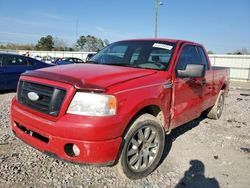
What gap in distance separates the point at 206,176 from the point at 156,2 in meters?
23.5

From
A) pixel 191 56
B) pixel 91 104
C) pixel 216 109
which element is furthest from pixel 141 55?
pixel 216 109

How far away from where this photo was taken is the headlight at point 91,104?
2.51 meters

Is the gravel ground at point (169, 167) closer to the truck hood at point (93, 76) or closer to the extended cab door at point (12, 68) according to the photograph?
the truck hood at point (93, 76)

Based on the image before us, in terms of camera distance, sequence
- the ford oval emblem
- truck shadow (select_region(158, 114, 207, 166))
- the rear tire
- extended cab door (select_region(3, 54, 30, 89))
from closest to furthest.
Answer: the ford oval emblem
truck shadow (select_region(158, 114, 207, 166))
the rear tire
extended cab door (select_region(3, 54, 30, 89))

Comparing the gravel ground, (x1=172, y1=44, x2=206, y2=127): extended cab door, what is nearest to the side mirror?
(x1=172, y1=44, x2=206, y2=127): extended cab door

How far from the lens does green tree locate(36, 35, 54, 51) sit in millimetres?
71875

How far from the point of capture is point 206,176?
3342 mm

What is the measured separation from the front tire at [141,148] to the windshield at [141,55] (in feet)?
3.24

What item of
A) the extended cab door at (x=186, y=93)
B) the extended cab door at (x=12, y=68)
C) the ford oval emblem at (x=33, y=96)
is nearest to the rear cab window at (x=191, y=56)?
the extended cab door at (x=186, y=93)

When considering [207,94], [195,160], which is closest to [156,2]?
[207,94]

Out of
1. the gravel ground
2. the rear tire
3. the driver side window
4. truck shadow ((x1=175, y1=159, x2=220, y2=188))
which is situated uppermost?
the driver side window

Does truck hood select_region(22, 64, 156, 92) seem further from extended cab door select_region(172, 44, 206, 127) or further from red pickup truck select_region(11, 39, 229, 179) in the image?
extended cab door select_region(172, 44, 206, 127)

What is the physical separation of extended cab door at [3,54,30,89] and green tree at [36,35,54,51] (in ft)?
220

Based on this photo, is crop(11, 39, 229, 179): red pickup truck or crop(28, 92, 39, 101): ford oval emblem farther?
crop(28, 92, 39, 101): ford oval emblem
